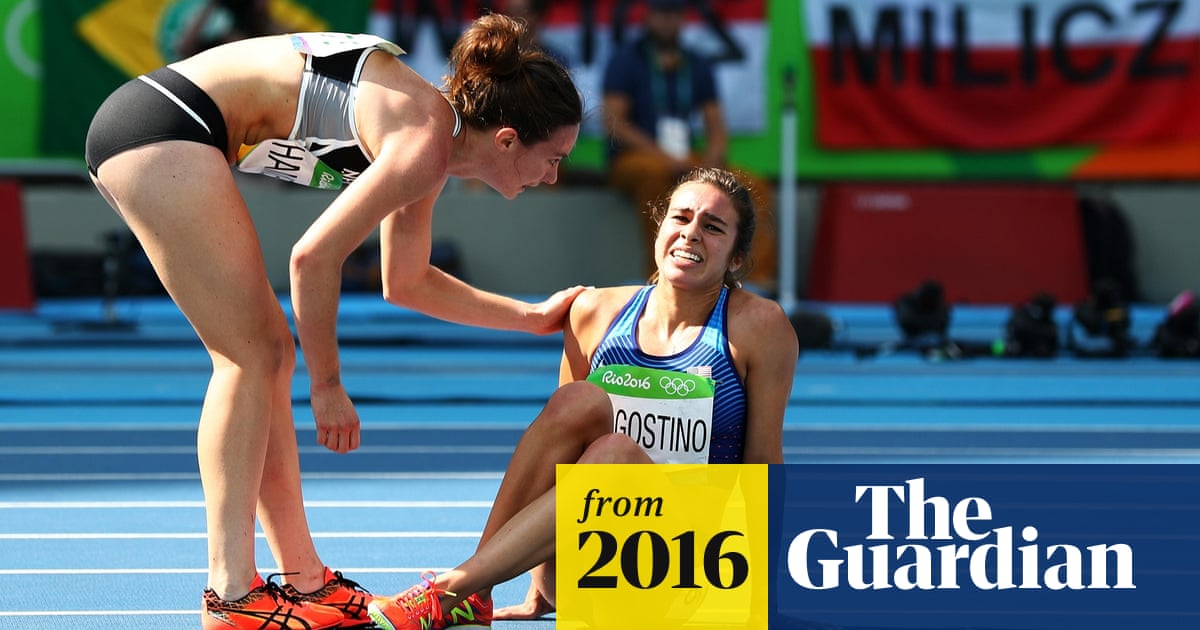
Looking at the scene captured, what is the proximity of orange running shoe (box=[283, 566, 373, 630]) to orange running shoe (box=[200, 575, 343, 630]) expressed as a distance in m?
0.02

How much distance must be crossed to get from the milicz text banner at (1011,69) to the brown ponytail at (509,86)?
945 centimetres

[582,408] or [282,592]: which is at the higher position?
[582,408]

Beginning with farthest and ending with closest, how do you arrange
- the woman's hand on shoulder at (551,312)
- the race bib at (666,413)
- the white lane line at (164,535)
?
the white lane line at (164,535) < the woman's hand on shoulder at (551,312) < the race bib at (666,413)

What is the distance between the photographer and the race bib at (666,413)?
132 inches

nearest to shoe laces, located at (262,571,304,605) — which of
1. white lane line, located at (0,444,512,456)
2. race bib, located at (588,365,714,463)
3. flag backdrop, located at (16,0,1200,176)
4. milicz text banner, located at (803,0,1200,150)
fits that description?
race bib, located at (588,365,714,463)

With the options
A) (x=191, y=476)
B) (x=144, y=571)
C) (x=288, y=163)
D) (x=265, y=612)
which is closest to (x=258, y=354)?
(x=288, y=163)

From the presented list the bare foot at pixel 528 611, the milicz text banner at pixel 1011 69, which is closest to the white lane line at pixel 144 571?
the bare foot at pixel 528 611

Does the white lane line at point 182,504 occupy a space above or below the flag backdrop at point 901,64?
below

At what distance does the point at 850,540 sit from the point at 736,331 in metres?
0.62

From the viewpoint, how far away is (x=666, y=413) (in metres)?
3.37

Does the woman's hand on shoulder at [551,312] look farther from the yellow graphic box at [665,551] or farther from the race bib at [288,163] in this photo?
the yellow graphic box at [665,551]

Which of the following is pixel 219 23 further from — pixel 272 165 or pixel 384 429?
pixel 272 165

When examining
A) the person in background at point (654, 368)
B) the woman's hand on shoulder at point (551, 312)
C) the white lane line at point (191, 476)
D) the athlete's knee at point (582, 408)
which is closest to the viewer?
the person in background at point (654, 368)

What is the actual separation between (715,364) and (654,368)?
0.13 m
